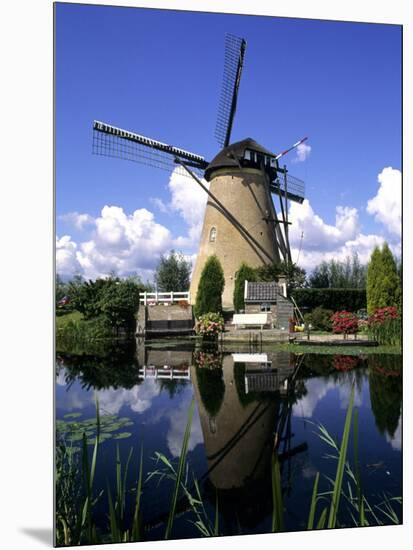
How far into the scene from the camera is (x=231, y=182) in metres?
11.7

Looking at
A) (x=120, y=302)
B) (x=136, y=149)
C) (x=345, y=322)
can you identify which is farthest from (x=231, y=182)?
(x=120, y=302)

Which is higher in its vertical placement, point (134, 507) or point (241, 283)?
point (241, 283)

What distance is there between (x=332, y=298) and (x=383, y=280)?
747mm

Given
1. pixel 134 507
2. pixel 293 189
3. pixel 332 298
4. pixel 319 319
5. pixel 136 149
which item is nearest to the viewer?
pixel 134 507

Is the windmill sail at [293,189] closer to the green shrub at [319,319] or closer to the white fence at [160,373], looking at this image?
the green shrub at [319,319]

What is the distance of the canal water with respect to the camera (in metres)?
3.57

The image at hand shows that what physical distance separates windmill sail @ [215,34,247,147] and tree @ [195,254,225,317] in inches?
65.4

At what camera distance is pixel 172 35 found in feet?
12.9

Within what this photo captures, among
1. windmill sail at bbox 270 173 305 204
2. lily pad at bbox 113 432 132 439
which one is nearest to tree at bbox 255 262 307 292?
windmill sail at bbox 270 173 305 204

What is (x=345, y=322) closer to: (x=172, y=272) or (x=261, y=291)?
(x=261, y=291)

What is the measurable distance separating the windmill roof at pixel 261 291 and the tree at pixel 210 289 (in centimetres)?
40

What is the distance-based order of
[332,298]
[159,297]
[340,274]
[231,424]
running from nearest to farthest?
[231,424] → [159,297] → [340,274] → [332,298]
